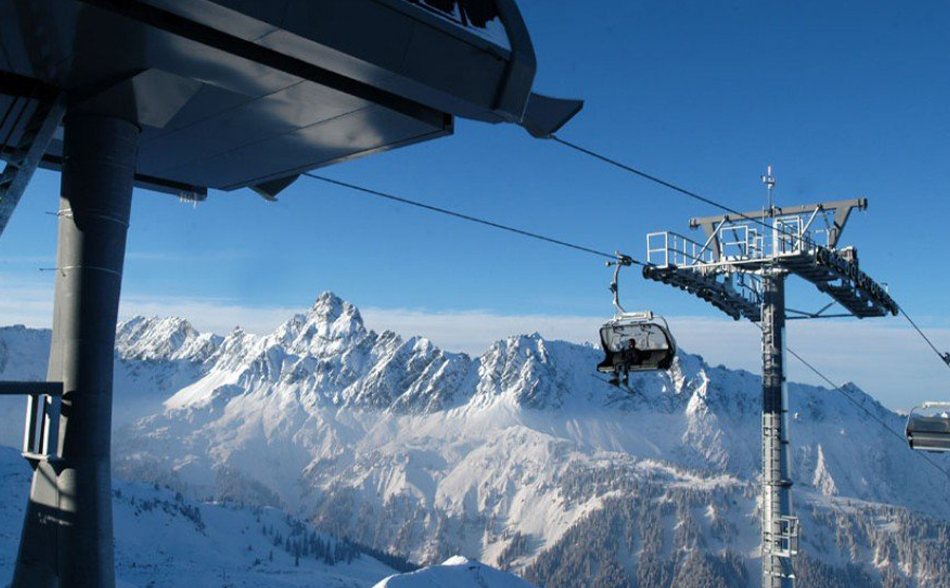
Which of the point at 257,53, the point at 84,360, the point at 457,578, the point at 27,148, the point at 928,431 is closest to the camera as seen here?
the point at 257,53

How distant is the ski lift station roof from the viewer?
30.2ft

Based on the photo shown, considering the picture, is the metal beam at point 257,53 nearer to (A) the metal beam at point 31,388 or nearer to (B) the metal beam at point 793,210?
(A) the metal beam at point 31,388

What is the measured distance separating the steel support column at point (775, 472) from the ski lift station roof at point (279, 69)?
14567 mm

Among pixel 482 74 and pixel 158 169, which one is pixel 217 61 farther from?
pixel 158 169

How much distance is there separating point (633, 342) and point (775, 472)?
6.80 metres

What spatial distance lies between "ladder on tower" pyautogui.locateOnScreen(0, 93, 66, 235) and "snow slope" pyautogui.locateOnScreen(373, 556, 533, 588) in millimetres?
121335

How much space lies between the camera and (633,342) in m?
20.8

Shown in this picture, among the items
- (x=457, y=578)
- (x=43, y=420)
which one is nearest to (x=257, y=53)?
(x=43, y=420)

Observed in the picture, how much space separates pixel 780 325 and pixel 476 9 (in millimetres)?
17523

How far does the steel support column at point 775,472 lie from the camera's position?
23.8 metres

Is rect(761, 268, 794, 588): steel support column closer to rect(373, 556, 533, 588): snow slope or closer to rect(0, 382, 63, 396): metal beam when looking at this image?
rect(0, 382, 63, 396): metal beam

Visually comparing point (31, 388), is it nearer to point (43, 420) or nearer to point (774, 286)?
point (43, 420)

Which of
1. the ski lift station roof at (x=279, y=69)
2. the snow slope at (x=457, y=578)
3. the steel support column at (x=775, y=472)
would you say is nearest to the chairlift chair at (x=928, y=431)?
the steel support column at (x=775, y=472)

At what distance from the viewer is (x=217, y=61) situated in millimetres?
9984
